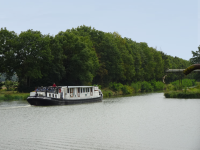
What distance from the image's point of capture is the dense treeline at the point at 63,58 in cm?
5991

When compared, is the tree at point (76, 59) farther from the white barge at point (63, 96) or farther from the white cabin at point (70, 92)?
the white barge at point (63, 96)

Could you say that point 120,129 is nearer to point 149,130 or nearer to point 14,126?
point 149,130

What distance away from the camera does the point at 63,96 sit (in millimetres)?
47406

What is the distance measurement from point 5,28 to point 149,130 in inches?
1821

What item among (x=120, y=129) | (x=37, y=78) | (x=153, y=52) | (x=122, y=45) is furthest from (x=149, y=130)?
(x=153, y=52)

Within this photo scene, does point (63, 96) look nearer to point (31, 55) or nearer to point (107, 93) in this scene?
point (31, 55)

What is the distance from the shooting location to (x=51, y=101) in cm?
4434

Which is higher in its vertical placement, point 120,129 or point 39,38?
point 39,38

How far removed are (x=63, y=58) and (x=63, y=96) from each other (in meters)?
22.4

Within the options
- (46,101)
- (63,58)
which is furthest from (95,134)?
(63,58)

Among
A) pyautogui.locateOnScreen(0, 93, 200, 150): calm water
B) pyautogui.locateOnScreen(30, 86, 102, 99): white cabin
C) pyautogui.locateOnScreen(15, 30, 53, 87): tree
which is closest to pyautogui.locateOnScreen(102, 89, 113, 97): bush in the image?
pyautogui.locateOnScreen(30, 86, 102, 99): white cabin

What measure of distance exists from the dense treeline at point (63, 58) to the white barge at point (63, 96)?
39.2ft

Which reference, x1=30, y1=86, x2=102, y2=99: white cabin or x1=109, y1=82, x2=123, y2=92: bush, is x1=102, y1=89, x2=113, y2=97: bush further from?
x1=30, y1=86, x2=102, y2=99: white cabin

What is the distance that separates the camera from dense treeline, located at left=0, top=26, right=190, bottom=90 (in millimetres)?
59906
